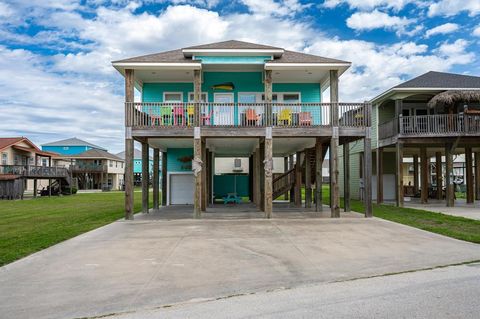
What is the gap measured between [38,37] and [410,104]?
21.9 metres

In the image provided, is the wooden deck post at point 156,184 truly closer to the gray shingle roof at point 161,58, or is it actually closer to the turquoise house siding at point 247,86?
the turquoise house siding at point 247,86

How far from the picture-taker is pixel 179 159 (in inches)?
934

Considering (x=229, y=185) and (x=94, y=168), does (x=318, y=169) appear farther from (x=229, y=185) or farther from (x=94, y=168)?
(x=94, y=168)

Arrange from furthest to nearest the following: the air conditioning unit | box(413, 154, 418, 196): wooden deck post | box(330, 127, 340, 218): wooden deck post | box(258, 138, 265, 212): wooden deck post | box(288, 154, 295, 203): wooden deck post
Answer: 1. the air conditioning unit
2. box(413, 154, 418, 196): wooden deck post
3. box(288, 154, 295, 203): wooden deck post
4. box(258, 138, 265, 212): wooden deck post
5. box(330, 127, 340, 218): wooden deck post

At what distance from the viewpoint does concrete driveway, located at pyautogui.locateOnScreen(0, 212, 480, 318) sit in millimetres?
5840

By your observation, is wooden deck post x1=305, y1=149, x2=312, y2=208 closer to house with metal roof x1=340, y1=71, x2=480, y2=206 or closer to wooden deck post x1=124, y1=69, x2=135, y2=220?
house with metal roof x1=340, y1=71, x2=480, y2=206

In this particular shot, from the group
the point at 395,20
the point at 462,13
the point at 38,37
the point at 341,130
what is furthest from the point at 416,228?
the point at 38,37

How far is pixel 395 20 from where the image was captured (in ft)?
68.4

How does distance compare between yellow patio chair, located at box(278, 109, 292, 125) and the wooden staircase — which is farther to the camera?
the wooden staircase

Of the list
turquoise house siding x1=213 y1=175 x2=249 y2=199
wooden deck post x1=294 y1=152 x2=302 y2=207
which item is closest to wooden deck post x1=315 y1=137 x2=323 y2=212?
wooden deck post x1=294 y1=152 x2=302 y2=207

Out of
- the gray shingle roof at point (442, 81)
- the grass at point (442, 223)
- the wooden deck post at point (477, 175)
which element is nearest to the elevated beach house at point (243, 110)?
the grass at point (442, 223)

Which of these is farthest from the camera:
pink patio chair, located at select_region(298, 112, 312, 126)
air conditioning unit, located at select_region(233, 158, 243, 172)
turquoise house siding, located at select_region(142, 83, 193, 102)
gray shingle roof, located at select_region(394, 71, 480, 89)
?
air conditioning unit, located at select_region(233, 158, 243, 172)

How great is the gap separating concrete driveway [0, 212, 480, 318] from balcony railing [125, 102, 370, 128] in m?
5.07

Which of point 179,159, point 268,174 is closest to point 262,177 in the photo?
point 268,174
